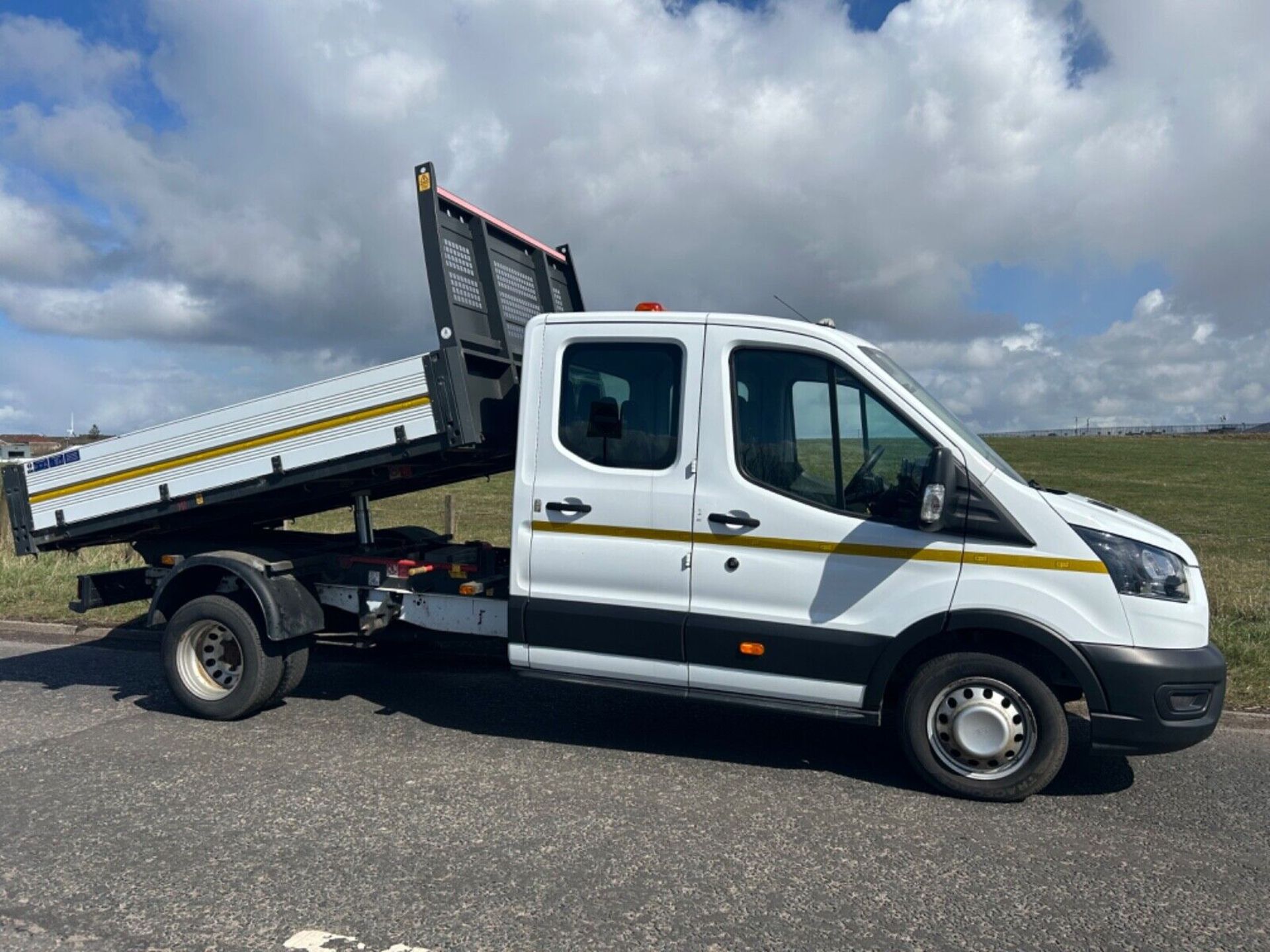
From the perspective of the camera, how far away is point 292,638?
6.43m

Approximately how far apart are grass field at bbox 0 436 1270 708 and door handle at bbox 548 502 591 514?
4.29 m

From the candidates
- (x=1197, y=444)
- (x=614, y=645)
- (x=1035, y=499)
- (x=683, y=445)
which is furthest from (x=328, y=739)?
(x=1197, y=444)

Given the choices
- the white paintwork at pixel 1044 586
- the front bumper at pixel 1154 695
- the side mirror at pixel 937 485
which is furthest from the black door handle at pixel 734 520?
the front bumper at pixel 1154 695

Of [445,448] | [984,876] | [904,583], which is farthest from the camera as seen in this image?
[445,448]

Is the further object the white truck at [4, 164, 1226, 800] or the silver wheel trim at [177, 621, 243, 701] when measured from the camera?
the silver wheel trim at [177, 621, 243, 701]

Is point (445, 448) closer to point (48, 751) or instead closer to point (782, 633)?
point (782, 633)

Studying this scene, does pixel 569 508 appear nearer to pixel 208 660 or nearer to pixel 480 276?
pixel 480 276

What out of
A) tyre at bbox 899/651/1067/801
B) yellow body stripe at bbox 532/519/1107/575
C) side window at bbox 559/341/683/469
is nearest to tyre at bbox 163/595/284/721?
yellow body stripe at bbox 532/519/1107/575

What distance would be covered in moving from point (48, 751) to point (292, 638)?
4.61ft

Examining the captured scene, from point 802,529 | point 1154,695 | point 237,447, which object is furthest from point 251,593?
point 1154,695

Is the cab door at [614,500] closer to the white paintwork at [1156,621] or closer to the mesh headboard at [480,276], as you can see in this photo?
the mesh headboard at [480,276]

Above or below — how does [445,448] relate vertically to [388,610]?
above

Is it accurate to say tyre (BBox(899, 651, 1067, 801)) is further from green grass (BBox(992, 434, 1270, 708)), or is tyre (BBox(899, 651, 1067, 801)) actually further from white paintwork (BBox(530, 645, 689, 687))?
green grass (BBox(992, 434, 1270, 708))

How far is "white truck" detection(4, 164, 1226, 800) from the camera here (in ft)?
15.9
